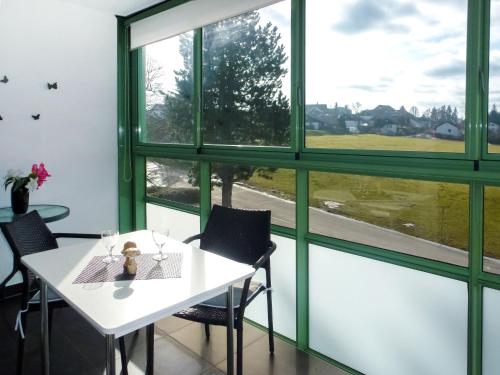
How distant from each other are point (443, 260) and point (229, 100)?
1870mm

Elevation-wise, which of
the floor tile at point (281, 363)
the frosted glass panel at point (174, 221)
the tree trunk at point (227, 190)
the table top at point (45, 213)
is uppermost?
the tree trunk at point (227, 190)

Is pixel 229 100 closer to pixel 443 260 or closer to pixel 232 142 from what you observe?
pixel 232 142

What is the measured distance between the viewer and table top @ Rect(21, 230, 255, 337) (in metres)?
1.45

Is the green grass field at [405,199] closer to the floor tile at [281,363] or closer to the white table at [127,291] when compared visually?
the white table at [127,291]

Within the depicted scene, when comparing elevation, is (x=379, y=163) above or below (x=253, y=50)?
below

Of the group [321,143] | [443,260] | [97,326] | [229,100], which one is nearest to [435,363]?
[443,260]

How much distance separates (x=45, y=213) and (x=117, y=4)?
Result: 196cm

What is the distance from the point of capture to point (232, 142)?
3.09 metres

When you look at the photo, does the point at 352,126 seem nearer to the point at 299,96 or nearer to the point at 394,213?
the point at 299,96

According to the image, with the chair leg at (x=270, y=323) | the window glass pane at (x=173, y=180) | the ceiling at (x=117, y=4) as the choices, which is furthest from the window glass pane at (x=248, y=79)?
the chair leg at (x=270, y=323)

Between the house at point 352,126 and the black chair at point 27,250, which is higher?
the house at point 352,126

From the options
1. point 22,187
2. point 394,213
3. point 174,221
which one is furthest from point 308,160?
point 22,187

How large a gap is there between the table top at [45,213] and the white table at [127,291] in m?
0.95

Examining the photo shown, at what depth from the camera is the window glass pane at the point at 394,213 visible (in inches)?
78.8
